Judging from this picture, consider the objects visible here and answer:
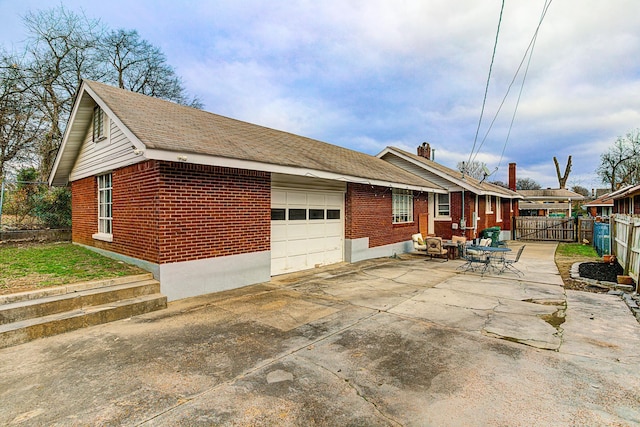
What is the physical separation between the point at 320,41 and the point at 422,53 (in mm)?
4424

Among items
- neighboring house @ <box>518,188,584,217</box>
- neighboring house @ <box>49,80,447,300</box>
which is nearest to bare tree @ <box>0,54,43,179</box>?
neighboring house @ <box>49,80,447,300</box>

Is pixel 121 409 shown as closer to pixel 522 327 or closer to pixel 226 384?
pixel 226 384

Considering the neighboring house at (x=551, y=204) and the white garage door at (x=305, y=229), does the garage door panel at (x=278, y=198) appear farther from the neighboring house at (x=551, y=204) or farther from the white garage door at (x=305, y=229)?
the neighboring house at (x=551, y=204)

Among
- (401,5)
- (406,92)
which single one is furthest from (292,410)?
(406,92)

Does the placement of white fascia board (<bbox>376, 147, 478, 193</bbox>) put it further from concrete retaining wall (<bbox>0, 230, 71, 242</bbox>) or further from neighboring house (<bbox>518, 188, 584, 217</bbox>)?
neighboring house (<bbox>518, 188, 584, 217</bbox>)

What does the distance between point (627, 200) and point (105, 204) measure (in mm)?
24946

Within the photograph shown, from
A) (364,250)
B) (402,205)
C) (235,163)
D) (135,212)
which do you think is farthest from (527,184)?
(135,212)

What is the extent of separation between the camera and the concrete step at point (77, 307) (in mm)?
4547

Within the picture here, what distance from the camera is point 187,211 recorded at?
22.1 ft

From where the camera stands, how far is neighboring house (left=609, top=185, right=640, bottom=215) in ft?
39.3

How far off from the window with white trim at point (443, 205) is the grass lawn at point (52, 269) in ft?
47.9

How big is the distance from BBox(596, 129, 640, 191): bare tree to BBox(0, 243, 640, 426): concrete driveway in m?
45.7

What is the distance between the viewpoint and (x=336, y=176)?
9711 millimetres

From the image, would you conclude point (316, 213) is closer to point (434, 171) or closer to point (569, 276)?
point (569, 276)
